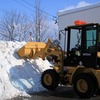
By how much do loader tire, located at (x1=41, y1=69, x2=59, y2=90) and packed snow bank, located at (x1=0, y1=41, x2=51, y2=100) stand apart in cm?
43

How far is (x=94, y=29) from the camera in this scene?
40.8ft

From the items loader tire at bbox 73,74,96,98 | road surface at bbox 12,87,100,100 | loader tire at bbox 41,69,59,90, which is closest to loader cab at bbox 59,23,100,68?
loader tire at bbox 73,74,96,98

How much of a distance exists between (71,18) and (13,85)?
222 inches

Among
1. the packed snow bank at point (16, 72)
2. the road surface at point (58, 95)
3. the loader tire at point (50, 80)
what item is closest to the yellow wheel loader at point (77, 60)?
the loader tire at point (50, 80)

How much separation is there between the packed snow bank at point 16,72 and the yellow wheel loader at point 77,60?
29.0 inches

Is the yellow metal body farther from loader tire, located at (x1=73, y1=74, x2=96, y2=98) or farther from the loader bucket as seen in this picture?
loader tire, located at (x1=73, y1=74, x2=96, y2=98)

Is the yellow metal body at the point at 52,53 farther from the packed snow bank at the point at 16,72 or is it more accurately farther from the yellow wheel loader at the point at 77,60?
the packed snow bank at the point at 16,72

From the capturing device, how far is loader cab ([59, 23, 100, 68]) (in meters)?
12.3

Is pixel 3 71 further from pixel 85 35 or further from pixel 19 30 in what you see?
pixel 19 30

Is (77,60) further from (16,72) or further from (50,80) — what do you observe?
(16,72)

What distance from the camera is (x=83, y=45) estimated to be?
41.6 ft

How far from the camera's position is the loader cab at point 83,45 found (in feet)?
40.4

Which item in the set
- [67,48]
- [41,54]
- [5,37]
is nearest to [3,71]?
[41,54]

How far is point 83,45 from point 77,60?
0.69 meters
